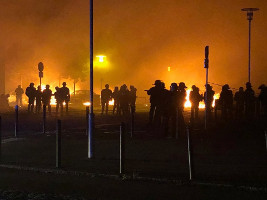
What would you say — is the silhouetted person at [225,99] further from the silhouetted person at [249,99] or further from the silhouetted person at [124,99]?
the silhouetted person at [124,99]

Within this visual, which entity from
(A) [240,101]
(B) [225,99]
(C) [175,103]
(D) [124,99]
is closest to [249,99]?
(A) [240,101]

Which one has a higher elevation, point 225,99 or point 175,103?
point 225,99

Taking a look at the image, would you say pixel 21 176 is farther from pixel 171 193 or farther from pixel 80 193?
pixel 171 193

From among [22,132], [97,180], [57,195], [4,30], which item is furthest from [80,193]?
[4,30]

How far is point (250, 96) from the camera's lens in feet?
92.0

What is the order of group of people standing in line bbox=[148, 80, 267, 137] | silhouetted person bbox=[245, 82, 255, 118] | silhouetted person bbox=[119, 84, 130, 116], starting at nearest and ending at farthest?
group of people standing in line bbox=[148, 80, 267, 137] < silhouetted person bbox=[245, 82, 255, 118] < silhouetted person bbox=[119, 84, 130, 116]

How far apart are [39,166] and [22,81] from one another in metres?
62.2

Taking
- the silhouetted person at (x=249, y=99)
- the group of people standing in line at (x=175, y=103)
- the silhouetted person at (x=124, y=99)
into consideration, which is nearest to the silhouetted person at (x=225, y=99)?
the group of people standing in line at (x=175, y=103)

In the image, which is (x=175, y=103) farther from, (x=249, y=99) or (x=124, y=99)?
(x=124, y=99)

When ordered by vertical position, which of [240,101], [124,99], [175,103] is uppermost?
[124,99]

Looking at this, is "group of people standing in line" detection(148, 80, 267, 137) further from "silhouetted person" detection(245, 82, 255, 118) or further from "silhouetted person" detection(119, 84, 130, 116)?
"silhouetted person" detection(119, 84, 130, 116)

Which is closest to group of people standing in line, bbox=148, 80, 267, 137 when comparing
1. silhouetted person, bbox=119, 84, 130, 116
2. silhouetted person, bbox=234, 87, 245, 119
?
silhouetted person, bbox=234, 87, 245, 119

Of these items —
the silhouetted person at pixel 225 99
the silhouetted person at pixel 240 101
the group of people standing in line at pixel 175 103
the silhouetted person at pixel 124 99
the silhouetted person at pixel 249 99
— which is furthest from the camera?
the silhouetted person at pixel 124 99

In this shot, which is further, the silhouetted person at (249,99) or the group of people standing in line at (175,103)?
the silhouetted person at (249,99)
